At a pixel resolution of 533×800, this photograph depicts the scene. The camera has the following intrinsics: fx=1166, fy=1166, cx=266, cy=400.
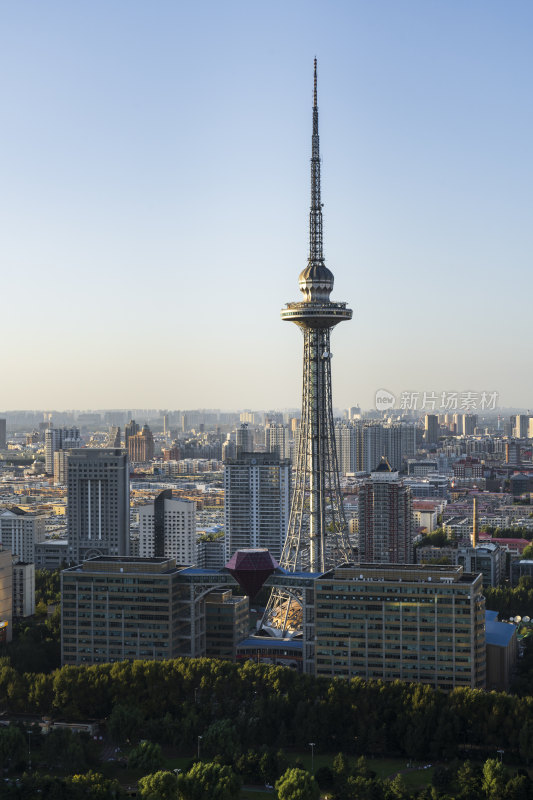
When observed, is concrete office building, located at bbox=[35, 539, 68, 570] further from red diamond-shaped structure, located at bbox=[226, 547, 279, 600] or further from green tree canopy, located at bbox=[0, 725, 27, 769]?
green tree canopy, located at bbox=[0, 725, 27, 769]

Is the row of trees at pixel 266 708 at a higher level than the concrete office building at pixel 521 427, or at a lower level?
lower

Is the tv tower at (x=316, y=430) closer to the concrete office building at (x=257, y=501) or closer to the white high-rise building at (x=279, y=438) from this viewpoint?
the concrete office building at (x=257, y=501)

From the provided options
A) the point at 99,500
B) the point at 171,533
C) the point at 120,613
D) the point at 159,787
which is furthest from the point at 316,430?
the point at 159,787

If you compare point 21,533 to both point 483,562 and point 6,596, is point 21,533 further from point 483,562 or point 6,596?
point 483,562

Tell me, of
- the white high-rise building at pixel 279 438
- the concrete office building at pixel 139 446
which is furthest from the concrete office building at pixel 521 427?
the concrete office building at pixel 139 446

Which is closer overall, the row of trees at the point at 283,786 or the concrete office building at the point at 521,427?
the row of trees at the point at 283,786

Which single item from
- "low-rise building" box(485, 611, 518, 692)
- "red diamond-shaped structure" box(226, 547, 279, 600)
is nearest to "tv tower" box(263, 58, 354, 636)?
"red diamond-shaped structure" box(226, 547, 279, 600)
